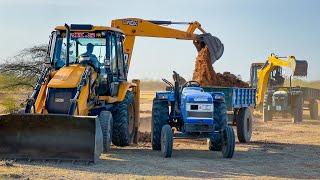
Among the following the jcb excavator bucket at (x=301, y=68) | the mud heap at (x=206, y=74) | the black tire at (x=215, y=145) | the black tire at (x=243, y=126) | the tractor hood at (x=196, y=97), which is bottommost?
the black tire at (x=215, y=145)

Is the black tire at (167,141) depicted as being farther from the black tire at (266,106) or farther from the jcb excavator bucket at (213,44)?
the black tire at (266,106)

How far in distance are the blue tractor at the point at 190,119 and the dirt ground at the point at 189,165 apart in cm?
31

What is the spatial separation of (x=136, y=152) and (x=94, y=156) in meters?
3.08

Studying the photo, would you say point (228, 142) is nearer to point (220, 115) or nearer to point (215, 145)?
point (220, 115)

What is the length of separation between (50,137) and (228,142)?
12.7 feet

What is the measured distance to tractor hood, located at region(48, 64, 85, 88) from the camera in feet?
41.5

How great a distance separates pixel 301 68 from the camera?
89.8ft

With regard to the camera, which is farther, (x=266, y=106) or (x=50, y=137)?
(x=266, y=106)

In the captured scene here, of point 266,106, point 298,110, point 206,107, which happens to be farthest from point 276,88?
point 206,107

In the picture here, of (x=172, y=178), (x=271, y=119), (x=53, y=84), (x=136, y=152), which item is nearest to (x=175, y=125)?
(x=136, y=152)

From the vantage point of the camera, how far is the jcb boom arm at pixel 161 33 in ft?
59.7

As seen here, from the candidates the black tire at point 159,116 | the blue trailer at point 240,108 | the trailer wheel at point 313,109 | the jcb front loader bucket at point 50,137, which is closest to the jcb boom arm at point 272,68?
the trailer wheel at point 313,109

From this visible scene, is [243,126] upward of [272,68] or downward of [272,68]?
downward

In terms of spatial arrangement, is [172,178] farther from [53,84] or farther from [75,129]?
[53,84]
